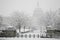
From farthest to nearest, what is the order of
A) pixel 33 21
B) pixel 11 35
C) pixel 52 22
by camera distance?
pixel 33 21 → pixel 52 22 → pixel 11 35

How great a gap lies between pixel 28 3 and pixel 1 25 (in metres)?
3.91

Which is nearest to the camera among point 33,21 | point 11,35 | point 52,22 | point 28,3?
point 11,35

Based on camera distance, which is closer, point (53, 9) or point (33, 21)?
point (53, 9)

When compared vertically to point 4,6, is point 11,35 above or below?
below

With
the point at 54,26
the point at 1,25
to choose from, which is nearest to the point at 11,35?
the point at 1,25

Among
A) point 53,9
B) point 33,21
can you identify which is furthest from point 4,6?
point 53,9

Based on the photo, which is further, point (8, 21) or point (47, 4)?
point (8, 21)

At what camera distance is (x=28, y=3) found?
13.9 m

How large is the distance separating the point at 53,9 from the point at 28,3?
2773mm

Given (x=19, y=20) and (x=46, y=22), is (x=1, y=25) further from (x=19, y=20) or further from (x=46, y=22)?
(x=46, y=22)

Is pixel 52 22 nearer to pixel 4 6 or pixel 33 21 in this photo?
pixel 33 21

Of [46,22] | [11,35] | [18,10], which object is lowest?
[11,35]

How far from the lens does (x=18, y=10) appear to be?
48.1ft

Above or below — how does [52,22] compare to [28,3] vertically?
below
